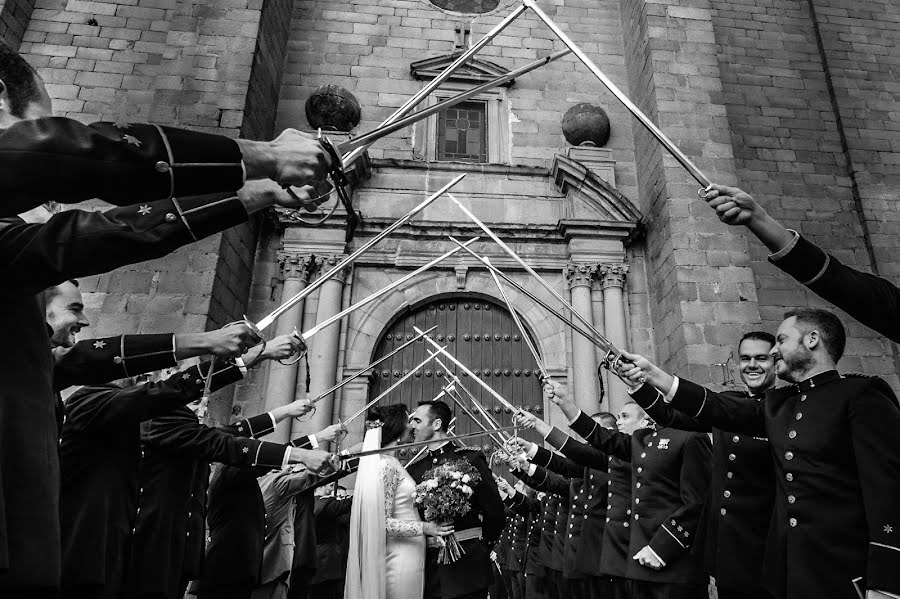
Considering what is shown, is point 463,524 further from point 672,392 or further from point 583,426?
point 672,392

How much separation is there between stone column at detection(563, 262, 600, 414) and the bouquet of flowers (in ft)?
13.5

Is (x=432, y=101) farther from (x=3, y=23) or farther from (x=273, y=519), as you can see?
(x=273, y=519)

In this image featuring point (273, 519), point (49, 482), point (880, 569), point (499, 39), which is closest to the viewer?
point (49, 482)

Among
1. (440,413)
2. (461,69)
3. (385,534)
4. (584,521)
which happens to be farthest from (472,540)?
(461,69)

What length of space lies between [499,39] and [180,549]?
9.37 m

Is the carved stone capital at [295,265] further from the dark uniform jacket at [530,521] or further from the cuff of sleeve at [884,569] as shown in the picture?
the cuff of sleeve at [884,569]

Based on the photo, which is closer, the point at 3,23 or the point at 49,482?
the point at 49,482

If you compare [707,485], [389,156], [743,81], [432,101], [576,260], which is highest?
[743,81]

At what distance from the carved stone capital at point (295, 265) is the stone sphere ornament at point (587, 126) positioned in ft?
14.5

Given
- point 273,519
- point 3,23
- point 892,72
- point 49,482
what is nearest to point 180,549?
point 273,519

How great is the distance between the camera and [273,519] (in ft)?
16.0

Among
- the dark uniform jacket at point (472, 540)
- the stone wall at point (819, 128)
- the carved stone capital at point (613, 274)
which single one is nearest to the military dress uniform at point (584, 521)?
the dark uniform jacket at point (472, 540)

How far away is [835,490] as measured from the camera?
2680mm

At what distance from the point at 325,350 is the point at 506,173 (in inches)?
150
